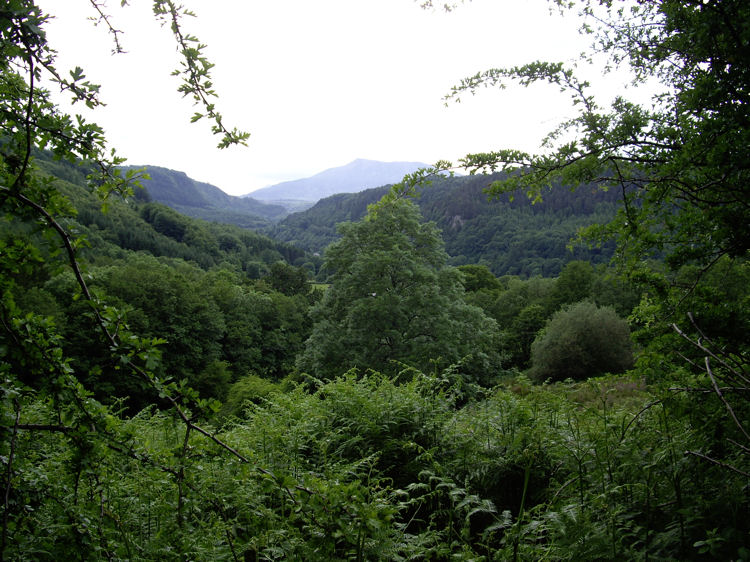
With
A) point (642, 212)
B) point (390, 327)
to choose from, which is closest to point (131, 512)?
point (642, 212)

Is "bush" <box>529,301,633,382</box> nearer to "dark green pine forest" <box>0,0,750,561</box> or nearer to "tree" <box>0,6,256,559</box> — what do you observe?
"dark green pine forest" <box>0,0,750,561</box>

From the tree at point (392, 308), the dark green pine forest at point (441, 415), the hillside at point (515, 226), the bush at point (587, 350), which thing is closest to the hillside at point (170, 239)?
the hillside at point (515, 226)

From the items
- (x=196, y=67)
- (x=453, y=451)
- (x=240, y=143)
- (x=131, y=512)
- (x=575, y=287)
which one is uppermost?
(x=196, y=67)

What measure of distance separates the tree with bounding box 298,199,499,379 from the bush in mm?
9516

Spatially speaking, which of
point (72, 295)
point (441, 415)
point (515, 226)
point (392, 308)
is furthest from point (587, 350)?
point (515, 226)

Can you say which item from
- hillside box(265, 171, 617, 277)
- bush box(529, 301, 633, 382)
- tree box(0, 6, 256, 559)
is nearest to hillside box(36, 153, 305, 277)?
hillside box(265, 171, 617, 277)

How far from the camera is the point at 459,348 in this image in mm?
15391

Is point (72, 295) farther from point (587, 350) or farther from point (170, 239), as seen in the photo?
point (170, 239)

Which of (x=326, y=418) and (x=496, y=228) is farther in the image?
(x=496, y=228)

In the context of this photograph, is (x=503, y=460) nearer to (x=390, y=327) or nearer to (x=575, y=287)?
(x=390, y=327)

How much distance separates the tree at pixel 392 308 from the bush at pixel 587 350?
9516 mm

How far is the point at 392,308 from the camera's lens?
1521 cm

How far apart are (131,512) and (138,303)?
30946 mm

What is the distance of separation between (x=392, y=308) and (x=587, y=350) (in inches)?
632
